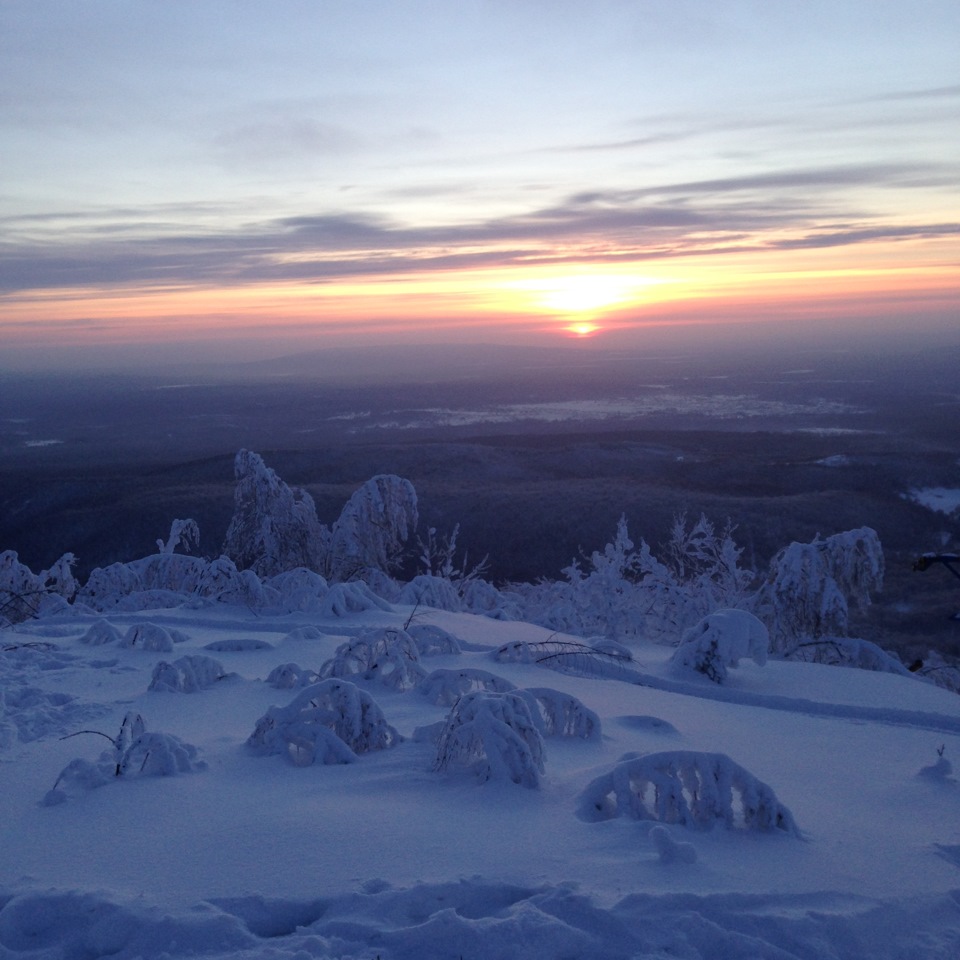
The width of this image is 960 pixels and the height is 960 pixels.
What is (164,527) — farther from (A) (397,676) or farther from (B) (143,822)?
(B) (143,822)

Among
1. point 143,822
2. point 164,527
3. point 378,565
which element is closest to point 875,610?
point 378,565

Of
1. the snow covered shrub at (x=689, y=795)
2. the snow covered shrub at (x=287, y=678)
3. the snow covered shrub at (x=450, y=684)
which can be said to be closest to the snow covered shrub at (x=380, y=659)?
the snow covered shrub at (x=287, y=678)

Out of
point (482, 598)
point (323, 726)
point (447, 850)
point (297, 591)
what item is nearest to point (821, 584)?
point (482, 598)

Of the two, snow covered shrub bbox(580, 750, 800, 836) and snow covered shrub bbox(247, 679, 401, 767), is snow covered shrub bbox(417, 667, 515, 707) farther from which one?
snow covered shrub bbox(580, 750, 800, 836)

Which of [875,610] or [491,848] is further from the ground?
[491,848]

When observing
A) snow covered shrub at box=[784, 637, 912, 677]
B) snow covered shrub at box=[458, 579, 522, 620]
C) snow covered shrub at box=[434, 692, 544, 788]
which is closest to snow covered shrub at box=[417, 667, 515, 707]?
snow covered shrub at box=[434, 692, 544, 788]
